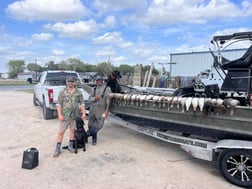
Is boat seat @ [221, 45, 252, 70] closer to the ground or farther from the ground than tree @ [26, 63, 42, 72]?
closer to the ground

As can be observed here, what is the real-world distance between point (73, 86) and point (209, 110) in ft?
8.90

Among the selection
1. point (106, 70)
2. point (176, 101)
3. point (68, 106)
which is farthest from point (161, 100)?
point (106, 70)

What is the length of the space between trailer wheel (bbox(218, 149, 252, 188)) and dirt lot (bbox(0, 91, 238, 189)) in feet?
0.47

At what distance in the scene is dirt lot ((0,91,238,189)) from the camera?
3.82 m

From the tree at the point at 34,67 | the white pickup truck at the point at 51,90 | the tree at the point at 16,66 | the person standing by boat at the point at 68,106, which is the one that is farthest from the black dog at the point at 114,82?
the tree at the point at 16,66

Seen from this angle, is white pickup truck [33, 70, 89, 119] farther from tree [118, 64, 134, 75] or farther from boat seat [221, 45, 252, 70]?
tree [118, 64, 134, 75]

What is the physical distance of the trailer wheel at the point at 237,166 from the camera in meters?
3.75

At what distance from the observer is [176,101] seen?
438 cm

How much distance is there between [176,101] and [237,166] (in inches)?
55.4

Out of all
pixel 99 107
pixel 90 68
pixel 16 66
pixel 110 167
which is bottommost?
pixel 110 167

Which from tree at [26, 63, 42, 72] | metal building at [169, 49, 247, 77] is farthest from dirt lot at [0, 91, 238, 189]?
tree at [26, 63, 42, 72]

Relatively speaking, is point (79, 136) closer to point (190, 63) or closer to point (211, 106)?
point (211, 106)

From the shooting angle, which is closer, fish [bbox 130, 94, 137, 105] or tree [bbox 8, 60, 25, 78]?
fish [bbox 130, 94, 137, 105]

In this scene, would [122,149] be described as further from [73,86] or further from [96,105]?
[73,86]
